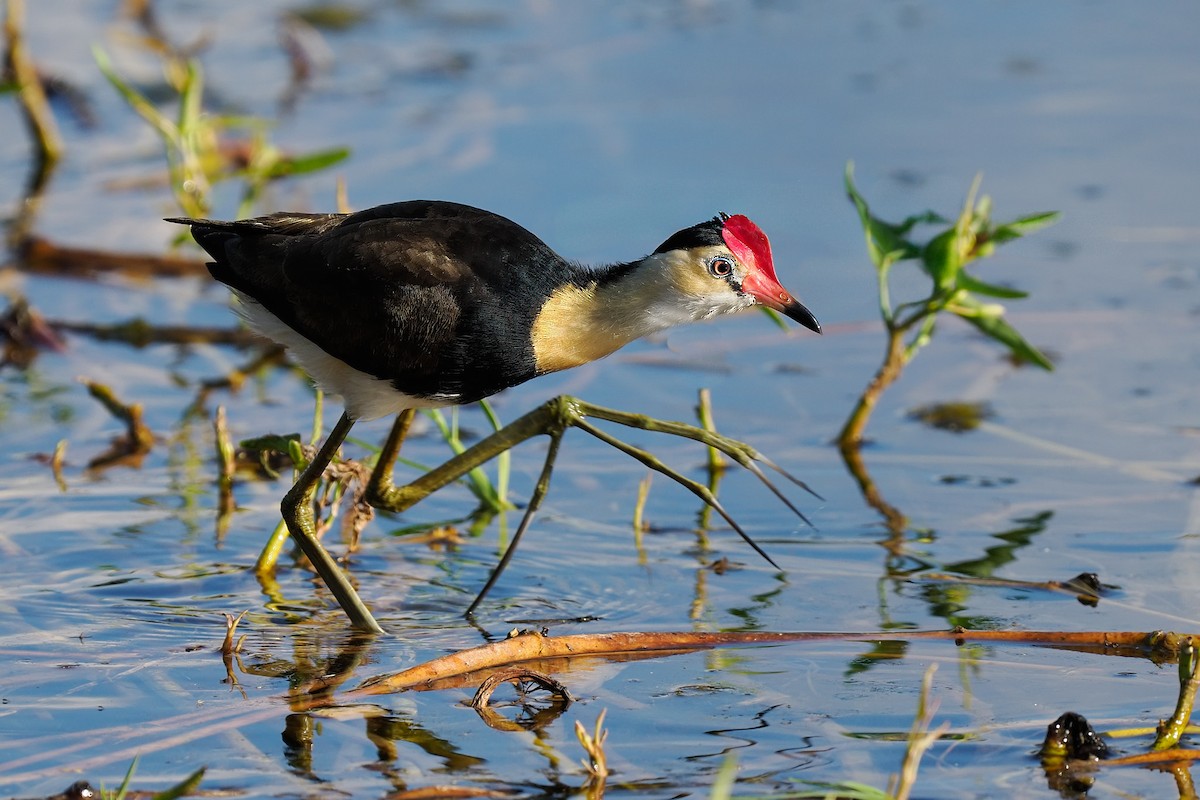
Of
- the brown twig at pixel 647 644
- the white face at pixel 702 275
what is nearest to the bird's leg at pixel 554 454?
the brown twig at pixel 647 644

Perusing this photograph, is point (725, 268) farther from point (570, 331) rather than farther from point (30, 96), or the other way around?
point (30, 96)

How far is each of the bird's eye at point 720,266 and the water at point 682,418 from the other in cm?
94

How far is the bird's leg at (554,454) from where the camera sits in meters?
4.62

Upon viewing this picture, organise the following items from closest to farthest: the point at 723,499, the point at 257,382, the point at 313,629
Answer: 1. the point at 313,629
2. the point at 723,499
3. the point at 257,382

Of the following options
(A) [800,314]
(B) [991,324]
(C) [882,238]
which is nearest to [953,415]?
(B) [991,324]

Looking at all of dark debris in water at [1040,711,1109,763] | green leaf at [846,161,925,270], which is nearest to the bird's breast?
green leaf at [846,161,925,270]

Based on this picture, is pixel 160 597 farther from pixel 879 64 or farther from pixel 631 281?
pixel 879 64

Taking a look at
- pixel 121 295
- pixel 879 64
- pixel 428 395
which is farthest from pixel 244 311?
pixel 879 64

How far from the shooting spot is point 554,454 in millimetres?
4727

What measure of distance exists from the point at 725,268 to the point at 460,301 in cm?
75

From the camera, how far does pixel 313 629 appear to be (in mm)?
4852

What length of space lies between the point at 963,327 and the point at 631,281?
119 inches

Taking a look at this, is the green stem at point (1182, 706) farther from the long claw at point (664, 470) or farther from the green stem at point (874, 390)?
the green stem at point (874, 390)

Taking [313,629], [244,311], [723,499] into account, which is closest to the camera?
[313,629]
